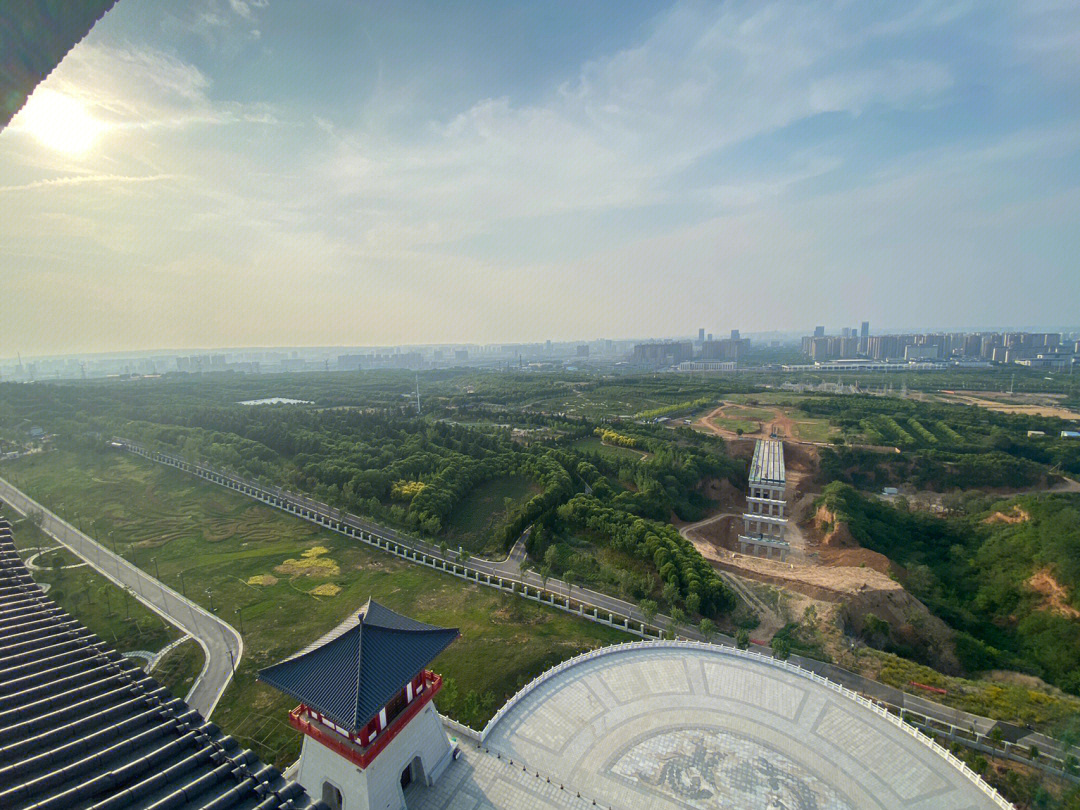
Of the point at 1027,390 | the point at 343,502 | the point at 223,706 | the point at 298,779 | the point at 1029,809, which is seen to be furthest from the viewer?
the point at 1027,390

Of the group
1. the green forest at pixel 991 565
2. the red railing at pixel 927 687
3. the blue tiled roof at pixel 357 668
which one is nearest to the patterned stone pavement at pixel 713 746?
the blue tiled roof at pixel 357 668

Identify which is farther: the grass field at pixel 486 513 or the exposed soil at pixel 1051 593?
the grass field at pixel 486 513

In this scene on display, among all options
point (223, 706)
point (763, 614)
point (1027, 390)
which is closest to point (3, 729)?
point (223, 706)

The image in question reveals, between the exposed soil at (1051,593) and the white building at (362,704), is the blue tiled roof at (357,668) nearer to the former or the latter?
the white building at (362,704)

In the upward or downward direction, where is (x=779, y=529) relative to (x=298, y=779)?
downward

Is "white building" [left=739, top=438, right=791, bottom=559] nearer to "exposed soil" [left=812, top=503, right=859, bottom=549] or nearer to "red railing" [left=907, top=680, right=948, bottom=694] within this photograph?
"exposed soil" [left=812, top=503, right=859, bottom=549]

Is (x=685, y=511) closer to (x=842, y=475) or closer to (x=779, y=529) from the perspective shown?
(x=779, y=529)

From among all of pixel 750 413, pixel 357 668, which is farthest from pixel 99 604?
pixel 750 413
